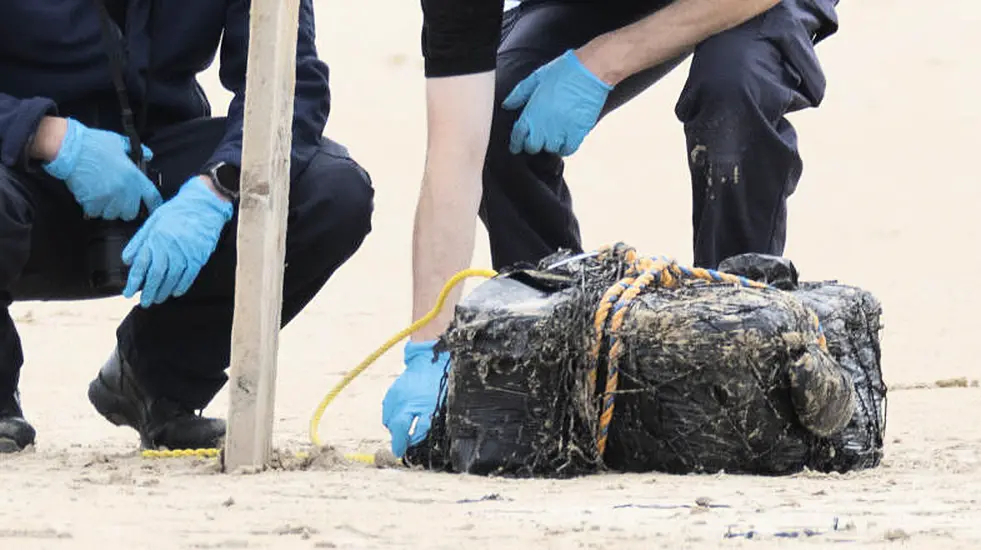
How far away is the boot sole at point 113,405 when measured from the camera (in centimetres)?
386

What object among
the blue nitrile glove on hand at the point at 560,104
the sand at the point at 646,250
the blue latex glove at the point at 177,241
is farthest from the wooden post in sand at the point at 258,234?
the blue nitrile glove on hand at the point at 560,104

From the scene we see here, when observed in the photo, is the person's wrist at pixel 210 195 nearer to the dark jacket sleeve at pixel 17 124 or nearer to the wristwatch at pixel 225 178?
the wristwatch at pixel 225 178

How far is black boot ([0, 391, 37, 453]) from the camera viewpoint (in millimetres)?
3408

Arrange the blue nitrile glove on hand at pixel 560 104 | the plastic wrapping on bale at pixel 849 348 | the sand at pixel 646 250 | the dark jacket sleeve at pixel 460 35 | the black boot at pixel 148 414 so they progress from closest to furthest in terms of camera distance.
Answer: the sand at pixel 646 250
the plastic wrapping on bale at pixel 849 348
the dark jacket sleeve at pixel 460 35
the black boot at pixel 148 414
the blue nitrile glove on hand at pixel 560 104

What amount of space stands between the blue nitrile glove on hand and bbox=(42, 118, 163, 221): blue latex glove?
87 cm

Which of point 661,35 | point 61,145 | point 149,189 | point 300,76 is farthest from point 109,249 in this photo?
point 661,35

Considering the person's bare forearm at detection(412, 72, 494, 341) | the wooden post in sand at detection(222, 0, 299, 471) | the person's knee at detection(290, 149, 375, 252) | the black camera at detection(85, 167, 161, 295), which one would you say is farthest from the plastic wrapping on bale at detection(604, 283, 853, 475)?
the black camera at detection(85, 167, 161, 295)

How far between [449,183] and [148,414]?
0.89 meters

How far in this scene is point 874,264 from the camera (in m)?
8.91

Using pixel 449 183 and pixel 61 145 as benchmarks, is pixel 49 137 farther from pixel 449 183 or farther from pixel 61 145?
pixel 449 183

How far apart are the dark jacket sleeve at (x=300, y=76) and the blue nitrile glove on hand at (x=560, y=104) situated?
0.48 meters

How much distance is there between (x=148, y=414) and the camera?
378 cm

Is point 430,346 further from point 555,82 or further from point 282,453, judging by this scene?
point 555,82

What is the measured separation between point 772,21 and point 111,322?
403cm
